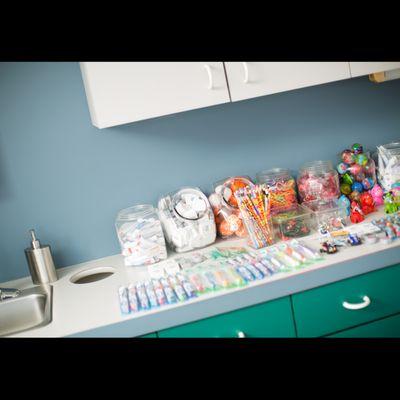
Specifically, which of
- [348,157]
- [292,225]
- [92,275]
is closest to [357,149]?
[348,157]

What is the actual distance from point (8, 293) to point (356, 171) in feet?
5.10

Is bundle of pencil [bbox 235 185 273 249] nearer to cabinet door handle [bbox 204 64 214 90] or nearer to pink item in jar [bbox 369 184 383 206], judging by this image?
cabinet door handle [bbox 204 64 214 90]

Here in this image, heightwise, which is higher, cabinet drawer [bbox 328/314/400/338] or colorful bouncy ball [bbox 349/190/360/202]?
colorful bouncy ball [bbox 349/190/360/202]

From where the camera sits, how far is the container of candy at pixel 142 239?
6.19 ft

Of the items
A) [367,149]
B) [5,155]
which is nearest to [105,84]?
[5,155]

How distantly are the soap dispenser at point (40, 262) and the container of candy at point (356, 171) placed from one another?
4.23 feet

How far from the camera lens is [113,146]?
2020mm

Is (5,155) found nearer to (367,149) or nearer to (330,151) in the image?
(330,151)

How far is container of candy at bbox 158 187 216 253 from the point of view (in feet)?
6.32

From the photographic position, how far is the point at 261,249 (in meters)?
1.86

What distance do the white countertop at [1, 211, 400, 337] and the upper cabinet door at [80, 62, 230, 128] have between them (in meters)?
0.62

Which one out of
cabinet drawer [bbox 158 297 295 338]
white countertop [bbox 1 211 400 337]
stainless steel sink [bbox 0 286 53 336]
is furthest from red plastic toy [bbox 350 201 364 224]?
stainless steel sink [bbox 0 286 53 336]

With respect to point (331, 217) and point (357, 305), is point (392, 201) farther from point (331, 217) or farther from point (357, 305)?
point (357, 305)

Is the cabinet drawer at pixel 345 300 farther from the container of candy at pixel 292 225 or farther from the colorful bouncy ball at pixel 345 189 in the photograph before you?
the colorful bouncy ball at pixel 345 189
